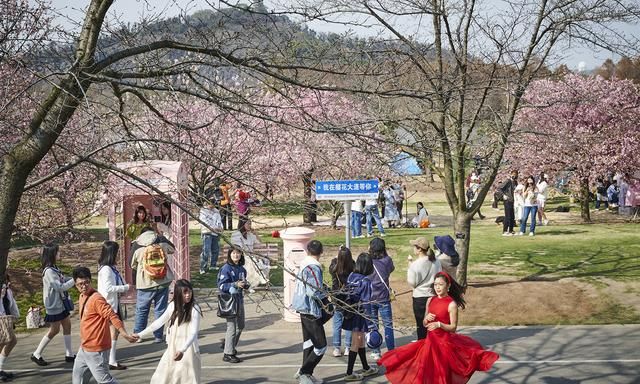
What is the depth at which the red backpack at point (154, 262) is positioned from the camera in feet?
35.9

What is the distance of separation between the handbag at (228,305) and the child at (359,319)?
5.14 feet

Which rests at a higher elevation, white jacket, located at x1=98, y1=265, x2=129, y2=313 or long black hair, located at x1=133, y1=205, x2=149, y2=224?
long black hair, located at x1=133, y1=205, x2=149, y2=224

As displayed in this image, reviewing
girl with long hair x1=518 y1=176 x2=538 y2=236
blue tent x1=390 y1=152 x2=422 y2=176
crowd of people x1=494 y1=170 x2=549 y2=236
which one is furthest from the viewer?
crowd of people x1=494 y1=170 x2=549 y2=236

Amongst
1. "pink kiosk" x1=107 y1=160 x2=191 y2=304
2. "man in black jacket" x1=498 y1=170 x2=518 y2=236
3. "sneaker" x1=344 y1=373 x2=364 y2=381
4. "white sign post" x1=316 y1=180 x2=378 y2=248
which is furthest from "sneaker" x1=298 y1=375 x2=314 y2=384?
"man in black jacket" x1=498 y1=170 x2=518 y2=236

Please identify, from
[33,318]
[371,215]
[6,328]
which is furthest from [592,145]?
[6,328]

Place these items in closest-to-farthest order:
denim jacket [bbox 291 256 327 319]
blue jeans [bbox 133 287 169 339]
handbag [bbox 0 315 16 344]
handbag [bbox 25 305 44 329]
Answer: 1. handbag [bbox 0 315 16 344]
2. denim jacket [bbox 291 256 327 319]
3. blue jeans [bbox 133 287 169 339]
4. handbag [bbox 25 305 44 329]

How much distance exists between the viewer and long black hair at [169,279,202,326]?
7.82 meters

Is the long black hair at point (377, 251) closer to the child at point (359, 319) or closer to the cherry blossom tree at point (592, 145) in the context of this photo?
the child at point (359, 319)

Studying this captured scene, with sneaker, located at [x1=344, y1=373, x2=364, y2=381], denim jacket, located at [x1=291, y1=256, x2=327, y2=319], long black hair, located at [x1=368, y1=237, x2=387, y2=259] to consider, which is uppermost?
long black hair, located at [x1=368, y1=237, x2=387, y2=259]

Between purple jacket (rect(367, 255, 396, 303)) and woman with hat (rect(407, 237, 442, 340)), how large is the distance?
33cm

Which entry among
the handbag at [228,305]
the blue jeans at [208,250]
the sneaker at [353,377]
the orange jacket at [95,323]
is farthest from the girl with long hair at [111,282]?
the blue jeans at [208,250]

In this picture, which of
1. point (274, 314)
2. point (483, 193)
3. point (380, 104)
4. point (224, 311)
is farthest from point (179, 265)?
point (380, 104)

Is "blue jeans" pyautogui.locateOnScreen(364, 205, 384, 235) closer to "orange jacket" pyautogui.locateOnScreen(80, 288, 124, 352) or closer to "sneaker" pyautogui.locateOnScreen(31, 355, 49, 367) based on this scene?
"sneaker" pyautogui.locateOnScreen(31, 355, 49, 367)

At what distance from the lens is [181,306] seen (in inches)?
309
